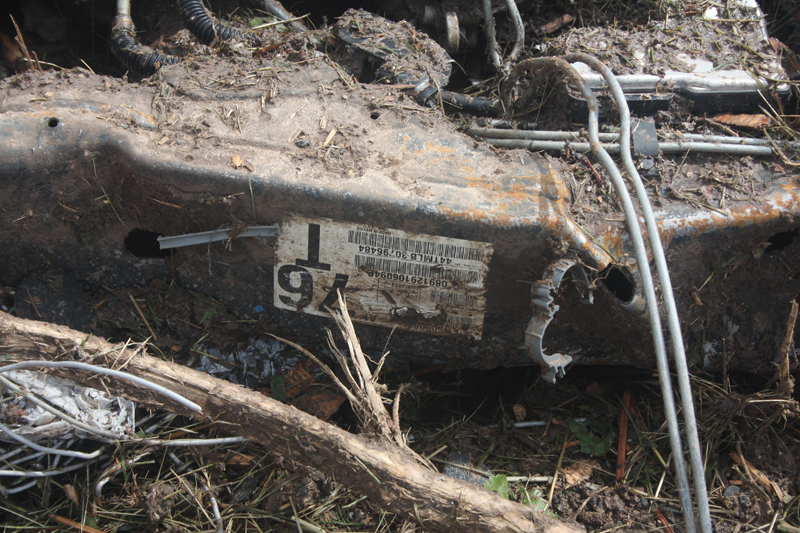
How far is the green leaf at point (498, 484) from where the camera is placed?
201 cm

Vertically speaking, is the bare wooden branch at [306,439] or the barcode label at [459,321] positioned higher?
the barcode label at [459,321]

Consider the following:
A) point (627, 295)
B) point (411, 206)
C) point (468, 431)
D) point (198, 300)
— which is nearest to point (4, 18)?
point (198, 300)

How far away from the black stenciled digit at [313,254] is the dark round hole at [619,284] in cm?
99

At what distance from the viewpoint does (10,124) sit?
1.83 meters

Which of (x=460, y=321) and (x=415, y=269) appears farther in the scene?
(x=460, y=321)

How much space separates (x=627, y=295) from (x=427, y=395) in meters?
0.93

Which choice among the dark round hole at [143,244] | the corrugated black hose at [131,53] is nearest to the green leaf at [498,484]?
Result: the dark round hole at [143,244]

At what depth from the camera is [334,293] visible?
6.41 feet

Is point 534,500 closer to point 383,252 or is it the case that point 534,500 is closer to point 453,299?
point 453,299

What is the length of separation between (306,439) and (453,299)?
679 mm

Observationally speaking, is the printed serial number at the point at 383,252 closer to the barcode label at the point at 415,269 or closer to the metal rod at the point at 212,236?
the barcode label at the point at 415,269

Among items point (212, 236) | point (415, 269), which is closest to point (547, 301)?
point (415, 269)

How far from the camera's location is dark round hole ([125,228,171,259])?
2.11m

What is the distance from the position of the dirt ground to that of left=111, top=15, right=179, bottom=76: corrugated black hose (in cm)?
27
